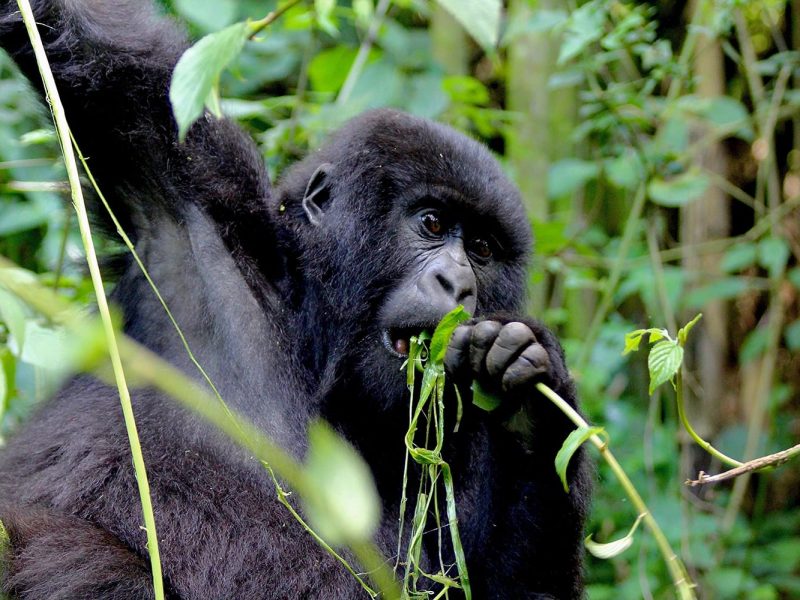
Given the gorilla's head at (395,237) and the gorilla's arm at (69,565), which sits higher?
the gorilla's head at (395,237)

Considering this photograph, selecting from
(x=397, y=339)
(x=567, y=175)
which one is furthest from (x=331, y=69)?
(x=397, y=339)

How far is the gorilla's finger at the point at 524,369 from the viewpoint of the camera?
6.44 ft

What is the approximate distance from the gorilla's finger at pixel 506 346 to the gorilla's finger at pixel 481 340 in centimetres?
1

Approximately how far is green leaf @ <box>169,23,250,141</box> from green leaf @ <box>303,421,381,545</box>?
2.29 ft

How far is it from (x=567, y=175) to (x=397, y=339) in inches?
84.1

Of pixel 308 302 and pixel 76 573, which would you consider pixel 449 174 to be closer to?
pixel 308 302

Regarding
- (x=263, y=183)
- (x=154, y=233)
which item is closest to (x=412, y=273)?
(x=263, y=183)

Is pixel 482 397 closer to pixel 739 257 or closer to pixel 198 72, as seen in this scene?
pixel 198 72

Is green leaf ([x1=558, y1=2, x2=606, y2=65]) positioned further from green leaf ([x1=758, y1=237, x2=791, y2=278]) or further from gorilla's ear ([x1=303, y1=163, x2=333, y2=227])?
green leaf ([x1=758, y1=237, x2=791, y2=278])

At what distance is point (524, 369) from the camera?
1.96 meters

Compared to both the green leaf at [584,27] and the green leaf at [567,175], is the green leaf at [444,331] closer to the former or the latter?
the green leaf at [584,27]

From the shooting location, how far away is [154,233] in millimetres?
2396

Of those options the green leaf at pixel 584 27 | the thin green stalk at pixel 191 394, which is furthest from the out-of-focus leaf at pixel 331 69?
the thin green stalk at pixel 191 394

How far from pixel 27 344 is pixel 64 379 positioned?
307mm
